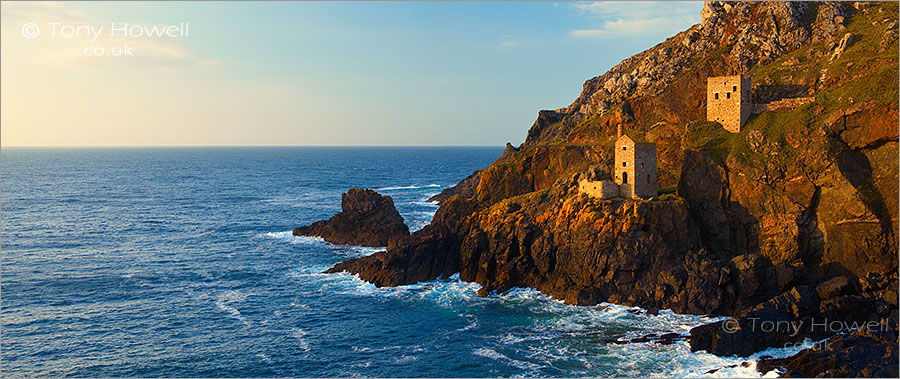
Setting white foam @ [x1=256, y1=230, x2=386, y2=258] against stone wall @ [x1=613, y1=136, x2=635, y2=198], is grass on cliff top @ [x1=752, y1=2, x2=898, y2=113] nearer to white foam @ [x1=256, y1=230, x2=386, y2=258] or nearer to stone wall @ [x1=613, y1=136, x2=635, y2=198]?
stone wall @ [x1=613, y1=136, x2=635, y2=198]

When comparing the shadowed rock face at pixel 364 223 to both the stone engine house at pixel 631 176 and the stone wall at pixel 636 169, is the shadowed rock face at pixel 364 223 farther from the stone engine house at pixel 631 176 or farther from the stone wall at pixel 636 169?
the stone wall at pixel 636 169

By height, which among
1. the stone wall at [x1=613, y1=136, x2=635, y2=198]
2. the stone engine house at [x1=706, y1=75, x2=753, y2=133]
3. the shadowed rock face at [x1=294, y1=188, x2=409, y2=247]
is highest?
the stone engine house at [x1=706, y1=75, x2=753, y2=133]

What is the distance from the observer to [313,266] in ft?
244

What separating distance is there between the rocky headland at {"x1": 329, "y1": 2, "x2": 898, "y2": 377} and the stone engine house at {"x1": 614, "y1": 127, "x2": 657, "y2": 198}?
6.13 ft

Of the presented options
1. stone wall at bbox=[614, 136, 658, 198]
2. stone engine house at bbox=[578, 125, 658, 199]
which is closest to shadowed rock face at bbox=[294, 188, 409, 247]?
stone engine house at bbox=[578, 125, 658, 199]

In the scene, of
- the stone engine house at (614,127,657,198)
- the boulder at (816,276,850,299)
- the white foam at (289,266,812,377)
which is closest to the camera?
the white foam at (289,266,812,377)

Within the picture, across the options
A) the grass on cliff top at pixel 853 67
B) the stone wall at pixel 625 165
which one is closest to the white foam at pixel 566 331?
the stone wall at pixel 625 165

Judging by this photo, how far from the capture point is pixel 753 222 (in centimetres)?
6181

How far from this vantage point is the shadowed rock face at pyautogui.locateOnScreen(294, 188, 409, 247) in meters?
85.9

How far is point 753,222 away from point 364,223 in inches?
1987

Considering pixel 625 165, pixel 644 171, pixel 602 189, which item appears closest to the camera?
pixel 602 189

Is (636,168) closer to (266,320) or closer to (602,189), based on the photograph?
(602,189)

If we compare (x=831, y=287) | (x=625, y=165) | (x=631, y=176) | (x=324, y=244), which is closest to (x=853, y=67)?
(x=625, y=165)

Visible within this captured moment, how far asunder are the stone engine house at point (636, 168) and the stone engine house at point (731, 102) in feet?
40.4
